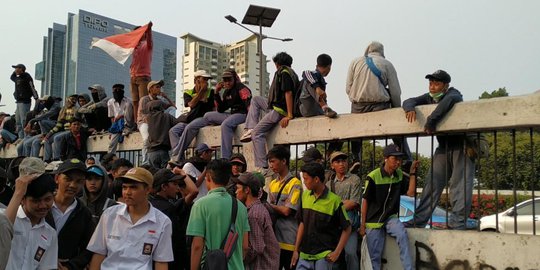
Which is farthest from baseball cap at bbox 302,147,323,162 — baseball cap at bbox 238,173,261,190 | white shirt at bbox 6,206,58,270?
white shirt at bbox 6,206,58,270

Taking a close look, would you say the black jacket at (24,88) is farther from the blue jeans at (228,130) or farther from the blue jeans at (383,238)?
the blue jeans at (383,238)

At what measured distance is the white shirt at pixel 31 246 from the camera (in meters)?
3.29

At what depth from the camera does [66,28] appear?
3930 inches

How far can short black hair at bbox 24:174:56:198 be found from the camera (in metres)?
3.35

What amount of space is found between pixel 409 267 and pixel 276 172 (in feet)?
5.42

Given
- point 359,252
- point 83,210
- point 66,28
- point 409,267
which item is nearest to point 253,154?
point 359,252

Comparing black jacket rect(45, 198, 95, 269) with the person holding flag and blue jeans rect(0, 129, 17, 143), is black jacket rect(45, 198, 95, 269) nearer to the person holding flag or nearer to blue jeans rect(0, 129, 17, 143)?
the person holding flag

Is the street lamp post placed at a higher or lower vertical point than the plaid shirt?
higher

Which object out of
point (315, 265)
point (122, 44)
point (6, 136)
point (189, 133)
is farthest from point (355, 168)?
point (6, 136)

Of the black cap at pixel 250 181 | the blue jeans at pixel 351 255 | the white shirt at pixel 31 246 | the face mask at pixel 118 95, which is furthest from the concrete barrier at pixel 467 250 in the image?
the face mask at pixel 118 95

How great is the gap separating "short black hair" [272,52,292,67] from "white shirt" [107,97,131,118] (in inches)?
169

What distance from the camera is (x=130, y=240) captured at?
3.49 metres

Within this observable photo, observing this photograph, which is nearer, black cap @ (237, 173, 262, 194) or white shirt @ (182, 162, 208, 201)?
black cap @ (237, 173, 262, 194)

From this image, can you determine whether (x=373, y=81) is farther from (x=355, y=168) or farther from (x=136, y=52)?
(x=136, y=52)
